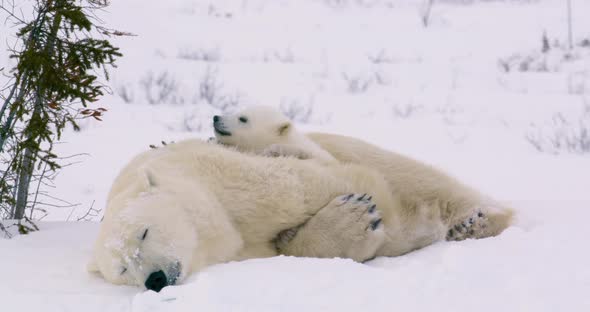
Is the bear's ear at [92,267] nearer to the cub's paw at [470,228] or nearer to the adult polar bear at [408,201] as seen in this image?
the adult polar bear at [408,201]

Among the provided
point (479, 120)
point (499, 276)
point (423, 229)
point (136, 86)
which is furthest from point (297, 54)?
point (499, 276)

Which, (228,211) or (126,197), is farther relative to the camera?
(228,211)

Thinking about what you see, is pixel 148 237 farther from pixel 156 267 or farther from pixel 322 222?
pixel 322 222

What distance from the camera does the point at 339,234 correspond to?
3455 mm

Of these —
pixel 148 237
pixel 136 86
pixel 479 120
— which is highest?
pixel 148 237

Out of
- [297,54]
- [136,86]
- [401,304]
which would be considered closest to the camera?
[401,304]

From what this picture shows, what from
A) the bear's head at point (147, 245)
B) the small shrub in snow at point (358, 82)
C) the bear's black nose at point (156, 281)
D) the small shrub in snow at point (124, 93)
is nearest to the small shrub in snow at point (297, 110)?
the small shrub in snow at point (358, 82)

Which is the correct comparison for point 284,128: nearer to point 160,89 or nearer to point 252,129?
point 252,129

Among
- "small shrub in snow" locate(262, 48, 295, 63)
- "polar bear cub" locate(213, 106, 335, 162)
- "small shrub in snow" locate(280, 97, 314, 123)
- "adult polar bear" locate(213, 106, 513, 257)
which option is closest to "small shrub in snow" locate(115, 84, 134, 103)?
"small shrub in snow" locate(280, 97, 314, 123)

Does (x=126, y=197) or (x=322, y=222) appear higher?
(x=126, y=197)

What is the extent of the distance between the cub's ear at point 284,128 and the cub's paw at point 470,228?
1.21m

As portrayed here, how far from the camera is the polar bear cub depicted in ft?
15.0

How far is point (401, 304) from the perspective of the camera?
8.47 ft

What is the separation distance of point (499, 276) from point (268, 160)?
124 centimetres
